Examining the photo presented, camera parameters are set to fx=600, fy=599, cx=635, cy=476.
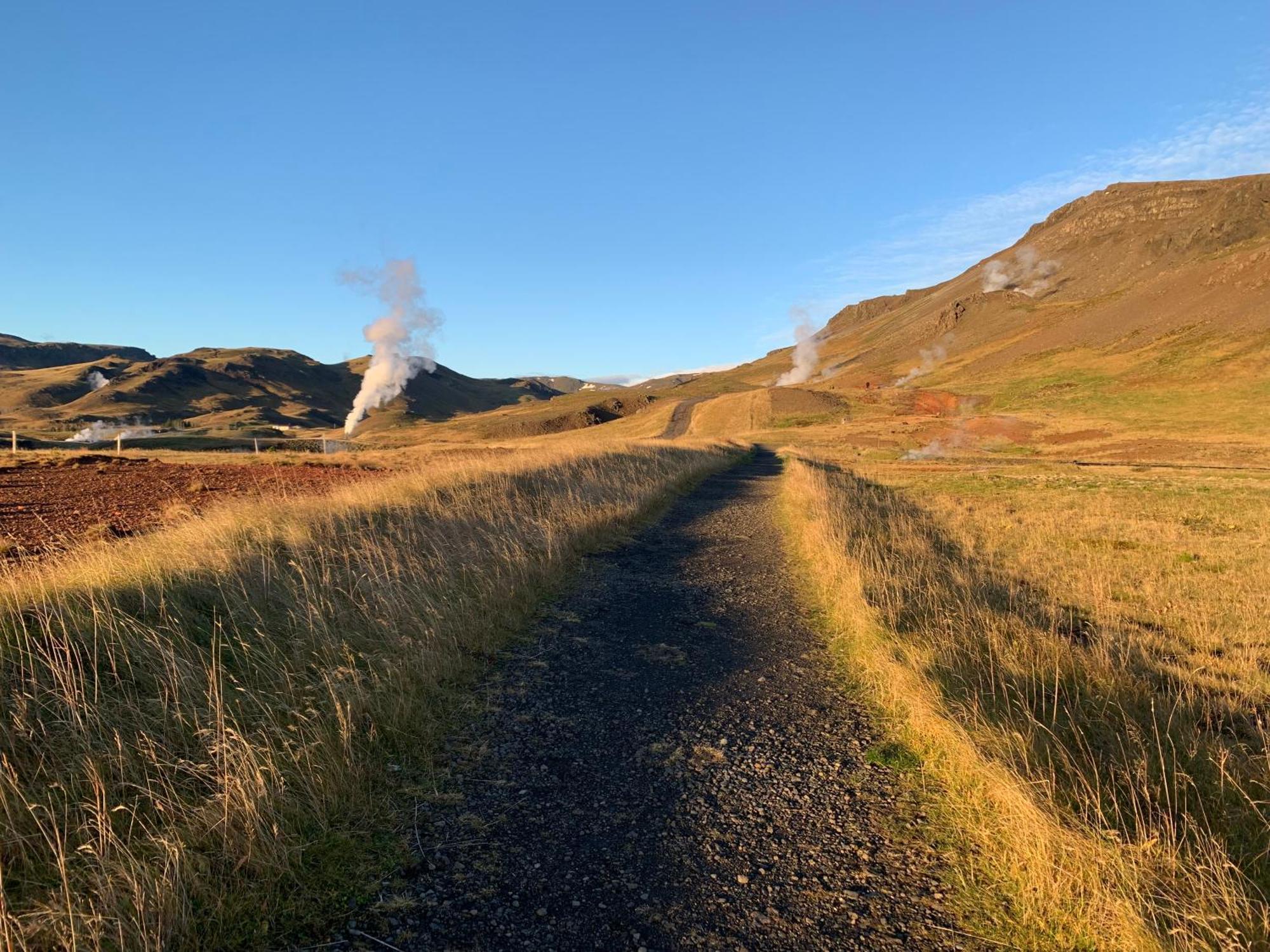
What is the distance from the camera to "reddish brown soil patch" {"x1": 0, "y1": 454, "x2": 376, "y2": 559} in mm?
10344

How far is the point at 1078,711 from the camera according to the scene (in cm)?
465

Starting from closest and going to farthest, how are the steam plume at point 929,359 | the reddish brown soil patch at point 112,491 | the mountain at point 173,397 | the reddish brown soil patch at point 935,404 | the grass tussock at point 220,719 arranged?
1. the grass tussock at point 220,719
2. the reddish brown soil patch at point 112,491
3. the reddish brown soil patch at point 935,404
4. the mountain at point 173,397
5. the steam plume at point 929,359

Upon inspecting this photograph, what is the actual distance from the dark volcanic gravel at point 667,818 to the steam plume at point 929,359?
127654 mm

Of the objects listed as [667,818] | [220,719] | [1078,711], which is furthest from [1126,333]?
[220,719]

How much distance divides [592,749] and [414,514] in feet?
24.4

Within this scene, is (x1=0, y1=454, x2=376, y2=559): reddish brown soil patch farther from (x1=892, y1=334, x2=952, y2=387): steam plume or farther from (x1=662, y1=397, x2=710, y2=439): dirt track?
(x1=892, y1=334, x2=952, y2=387): steam plume

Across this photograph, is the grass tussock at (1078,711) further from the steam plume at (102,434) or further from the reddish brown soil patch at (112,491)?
the steam plume at (102,434)

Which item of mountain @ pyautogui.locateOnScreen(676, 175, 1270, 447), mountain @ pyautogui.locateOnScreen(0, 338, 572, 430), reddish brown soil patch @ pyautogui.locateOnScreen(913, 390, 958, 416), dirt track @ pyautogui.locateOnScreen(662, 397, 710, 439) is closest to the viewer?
mountain @ pyautogui.locateOnScreen(676, 175, 1270, 447)

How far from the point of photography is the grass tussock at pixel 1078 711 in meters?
2.79

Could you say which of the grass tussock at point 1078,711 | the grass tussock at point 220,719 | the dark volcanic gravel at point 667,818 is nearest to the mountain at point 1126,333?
the grass tussock at point 1078,711

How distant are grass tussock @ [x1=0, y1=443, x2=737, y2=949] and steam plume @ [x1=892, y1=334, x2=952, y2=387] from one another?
127972mm

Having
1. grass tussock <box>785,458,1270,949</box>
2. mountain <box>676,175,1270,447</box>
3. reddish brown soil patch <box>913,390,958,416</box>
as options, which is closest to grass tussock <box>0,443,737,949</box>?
grass tussock <box>785,458,1270,949</box>

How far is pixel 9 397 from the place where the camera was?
5453 inches

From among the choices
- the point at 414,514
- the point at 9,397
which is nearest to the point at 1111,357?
the point at 414,514
